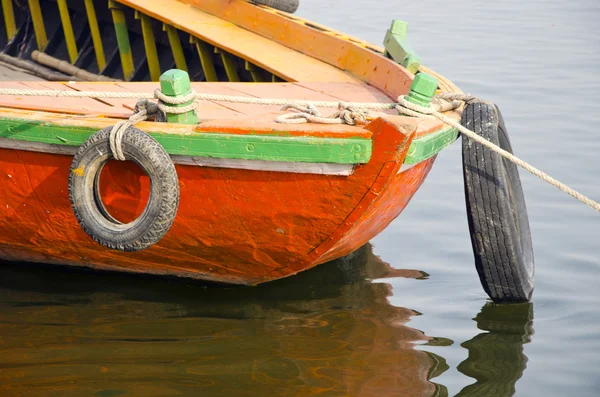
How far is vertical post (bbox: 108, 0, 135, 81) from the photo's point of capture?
23.9 feet

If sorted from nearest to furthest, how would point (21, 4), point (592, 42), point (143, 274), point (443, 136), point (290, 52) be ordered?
point (443, 136)
point (143, 274)
point (290, 52)
point (21, 4)
point (592, 42)

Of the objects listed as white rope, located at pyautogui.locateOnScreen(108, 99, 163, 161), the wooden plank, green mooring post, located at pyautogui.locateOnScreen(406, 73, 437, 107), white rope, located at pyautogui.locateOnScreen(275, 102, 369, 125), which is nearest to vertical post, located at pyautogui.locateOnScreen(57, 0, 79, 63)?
the wooden plank

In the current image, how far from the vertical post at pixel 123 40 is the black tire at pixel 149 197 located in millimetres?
3125

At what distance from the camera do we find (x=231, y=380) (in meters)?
4.30

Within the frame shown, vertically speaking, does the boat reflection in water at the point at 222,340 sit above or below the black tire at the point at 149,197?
below

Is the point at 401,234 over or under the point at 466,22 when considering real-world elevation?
under

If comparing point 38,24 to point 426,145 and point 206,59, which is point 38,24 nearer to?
point 206,59

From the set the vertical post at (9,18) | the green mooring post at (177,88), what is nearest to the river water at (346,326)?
the green mooring post at (177,88)

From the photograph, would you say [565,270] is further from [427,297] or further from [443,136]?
[443,136]

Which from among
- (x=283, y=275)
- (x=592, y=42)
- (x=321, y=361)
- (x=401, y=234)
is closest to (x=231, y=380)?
(x=321, y=361)

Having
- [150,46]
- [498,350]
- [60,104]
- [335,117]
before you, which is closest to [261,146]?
[335,117]

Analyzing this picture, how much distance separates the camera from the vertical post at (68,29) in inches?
303

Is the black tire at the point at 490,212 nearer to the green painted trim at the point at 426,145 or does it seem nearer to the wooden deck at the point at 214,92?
the green painted trim at the point at 426,145

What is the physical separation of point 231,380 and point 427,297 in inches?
63.8
